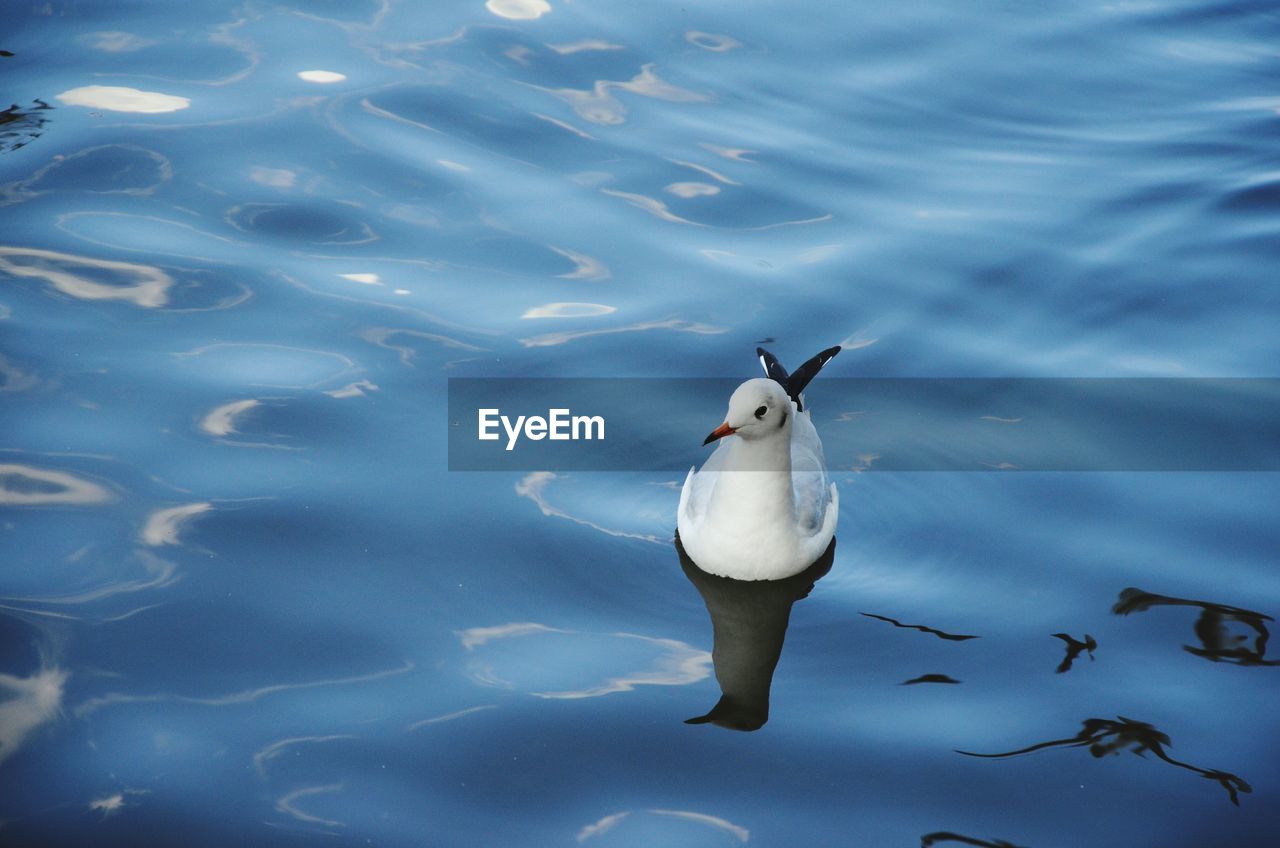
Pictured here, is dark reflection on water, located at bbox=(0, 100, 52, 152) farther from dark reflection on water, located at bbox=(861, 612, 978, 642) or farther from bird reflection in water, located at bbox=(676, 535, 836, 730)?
dark reflection on water, located at bbox=(861, 612, 978, 642)

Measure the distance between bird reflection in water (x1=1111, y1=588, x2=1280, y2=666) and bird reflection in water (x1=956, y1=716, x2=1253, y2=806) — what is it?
0.73 m

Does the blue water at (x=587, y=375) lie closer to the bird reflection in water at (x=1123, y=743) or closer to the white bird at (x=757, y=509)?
the bird reflection in water at (x=1123, y=743)

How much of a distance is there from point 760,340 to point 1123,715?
12.1ft

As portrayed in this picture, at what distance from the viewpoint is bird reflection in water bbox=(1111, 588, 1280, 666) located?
23.7 feet

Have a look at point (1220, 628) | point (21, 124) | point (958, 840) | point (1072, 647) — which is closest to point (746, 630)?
point (1072, 647)

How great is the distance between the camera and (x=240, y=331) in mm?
9516

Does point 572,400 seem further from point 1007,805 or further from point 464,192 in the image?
point 1007,805

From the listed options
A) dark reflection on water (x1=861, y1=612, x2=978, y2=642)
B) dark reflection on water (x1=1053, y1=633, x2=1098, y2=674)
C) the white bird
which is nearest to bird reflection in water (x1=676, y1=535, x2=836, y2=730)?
the white bird

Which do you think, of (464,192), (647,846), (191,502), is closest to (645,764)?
(647,846)

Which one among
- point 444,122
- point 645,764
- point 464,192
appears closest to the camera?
point 645,764

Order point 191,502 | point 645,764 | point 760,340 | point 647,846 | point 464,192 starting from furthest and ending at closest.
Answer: point 464,192
point 760,340
point 191,502
point 645,764
point 647,846

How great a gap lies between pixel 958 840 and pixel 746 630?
5.70ft

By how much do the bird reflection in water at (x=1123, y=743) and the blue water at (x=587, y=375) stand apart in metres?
0.03

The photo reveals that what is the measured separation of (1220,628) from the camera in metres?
7.43
